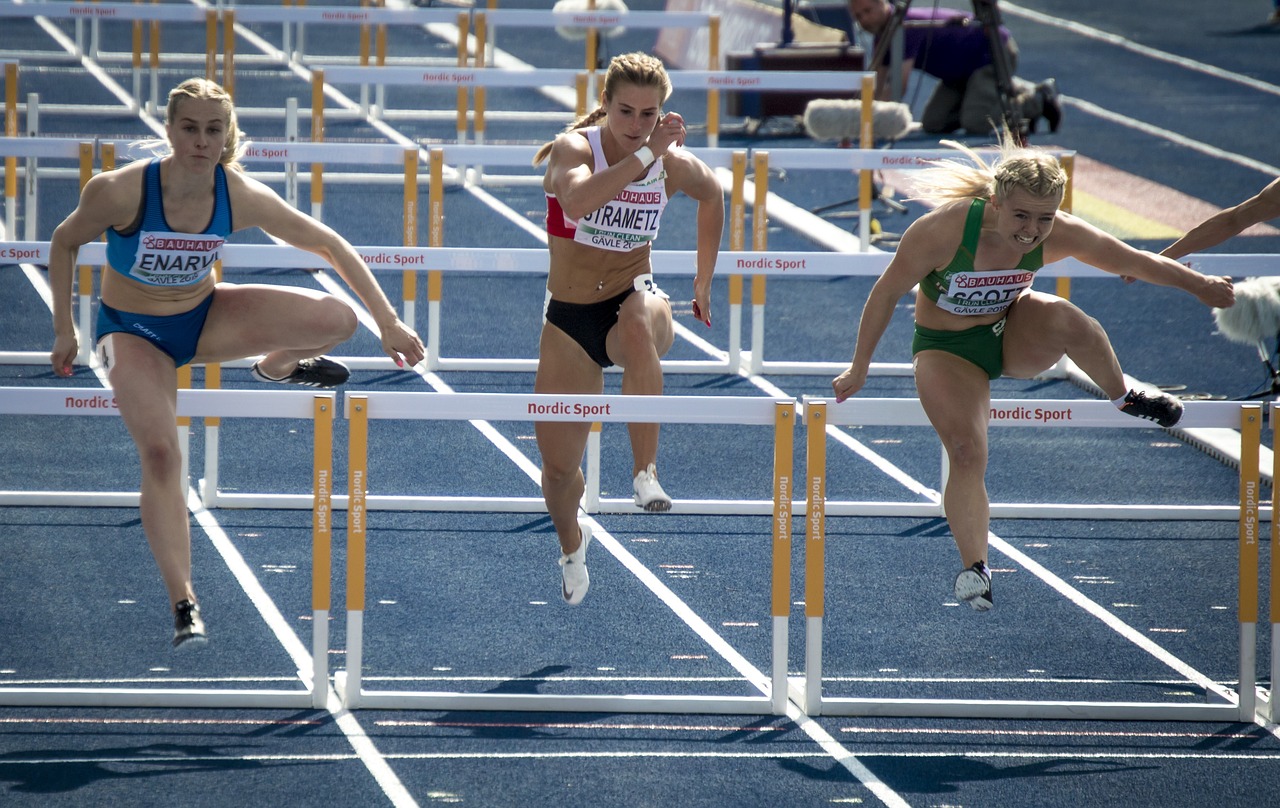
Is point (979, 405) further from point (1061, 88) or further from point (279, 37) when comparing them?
point (279, 37)

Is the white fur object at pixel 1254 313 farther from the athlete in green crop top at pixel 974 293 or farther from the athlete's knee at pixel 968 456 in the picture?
the athlete's knee at pixel 968 456

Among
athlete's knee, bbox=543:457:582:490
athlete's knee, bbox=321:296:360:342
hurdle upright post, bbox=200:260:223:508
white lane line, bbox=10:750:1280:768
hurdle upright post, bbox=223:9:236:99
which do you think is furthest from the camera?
hurdle upright post, bbox=223:9:236:99

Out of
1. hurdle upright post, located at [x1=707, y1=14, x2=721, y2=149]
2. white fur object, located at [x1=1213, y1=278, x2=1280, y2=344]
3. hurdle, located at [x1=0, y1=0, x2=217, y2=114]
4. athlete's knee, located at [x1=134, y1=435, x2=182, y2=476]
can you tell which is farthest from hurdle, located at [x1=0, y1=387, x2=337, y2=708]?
hurdle, located at [x1=0, y1=0, x2=217, y2=114]

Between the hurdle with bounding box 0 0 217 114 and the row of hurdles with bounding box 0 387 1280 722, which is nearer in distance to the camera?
the row of hurdles with bounding box 0 387 1280 722

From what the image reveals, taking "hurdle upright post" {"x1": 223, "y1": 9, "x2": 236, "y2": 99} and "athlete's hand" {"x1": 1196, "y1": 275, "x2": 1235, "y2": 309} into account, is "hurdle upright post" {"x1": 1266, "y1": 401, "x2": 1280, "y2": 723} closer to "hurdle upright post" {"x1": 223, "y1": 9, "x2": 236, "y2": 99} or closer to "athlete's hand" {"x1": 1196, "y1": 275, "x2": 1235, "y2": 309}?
"athlete's hand" {"x1": 1196, "y1": 275, "x2": 1235, "y2": 309}

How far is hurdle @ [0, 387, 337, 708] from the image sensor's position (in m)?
5.36

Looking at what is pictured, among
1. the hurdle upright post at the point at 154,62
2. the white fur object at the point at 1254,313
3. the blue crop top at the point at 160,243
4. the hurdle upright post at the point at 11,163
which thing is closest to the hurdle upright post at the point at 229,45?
the hurdle upright post at the point at 154,62

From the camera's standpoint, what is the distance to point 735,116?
17.6 metres

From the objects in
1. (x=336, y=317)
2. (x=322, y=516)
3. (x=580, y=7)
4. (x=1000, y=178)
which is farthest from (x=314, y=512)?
(x=580, y=7)

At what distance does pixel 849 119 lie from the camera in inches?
563

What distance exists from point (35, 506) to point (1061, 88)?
1602cm

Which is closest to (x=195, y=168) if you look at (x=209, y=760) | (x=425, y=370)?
(x=209, y=760)

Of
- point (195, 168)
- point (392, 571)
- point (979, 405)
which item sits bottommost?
point (392, 571)

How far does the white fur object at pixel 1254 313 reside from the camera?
29.1 ft
